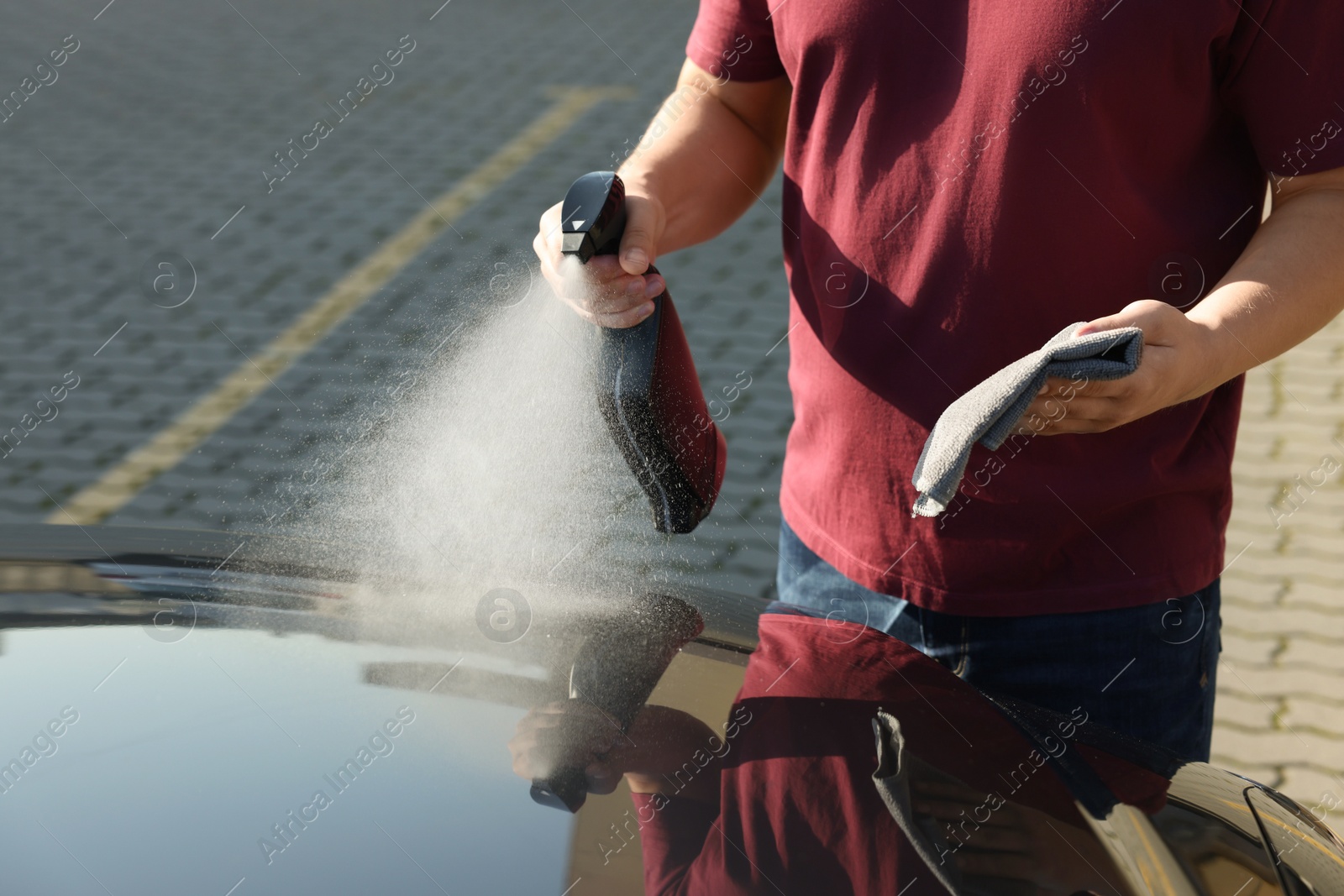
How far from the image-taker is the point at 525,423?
2225 millimetres

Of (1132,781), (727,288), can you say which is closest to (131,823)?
(1132,781)

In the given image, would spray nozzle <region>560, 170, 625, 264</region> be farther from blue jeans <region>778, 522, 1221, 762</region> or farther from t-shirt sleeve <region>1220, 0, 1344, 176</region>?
t-shirt sleeve <region>1220, 0, 1344, 176</region>

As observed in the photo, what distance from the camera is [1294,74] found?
1.47 m

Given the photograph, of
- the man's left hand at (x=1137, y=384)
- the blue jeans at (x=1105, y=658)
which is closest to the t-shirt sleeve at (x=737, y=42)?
the man's left hand at (x=1137, y=384)

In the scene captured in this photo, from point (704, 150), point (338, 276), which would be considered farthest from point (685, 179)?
point (338, 276)

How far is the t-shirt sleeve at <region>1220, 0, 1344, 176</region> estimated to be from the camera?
4.79 feet

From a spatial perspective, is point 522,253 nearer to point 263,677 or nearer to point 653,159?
point 653,159

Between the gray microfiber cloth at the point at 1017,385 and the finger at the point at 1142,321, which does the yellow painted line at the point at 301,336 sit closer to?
the gray microfiber cloth at the point at 1017,385

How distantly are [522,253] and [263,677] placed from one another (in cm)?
453

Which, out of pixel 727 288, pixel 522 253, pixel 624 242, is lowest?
pixel 727 288

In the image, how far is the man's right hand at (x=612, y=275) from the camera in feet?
5.93

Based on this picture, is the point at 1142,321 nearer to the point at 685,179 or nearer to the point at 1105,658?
the point at 1105,658

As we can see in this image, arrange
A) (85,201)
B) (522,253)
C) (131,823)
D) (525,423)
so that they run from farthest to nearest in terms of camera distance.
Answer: (85,201), (522,253), (525,423), (131,823)

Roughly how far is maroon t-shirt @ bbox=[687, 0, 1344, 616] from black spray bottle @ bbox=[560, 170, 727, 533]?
216 mm
